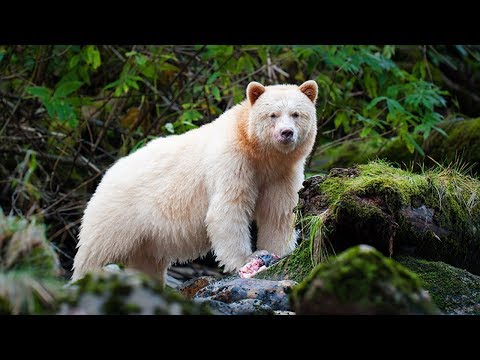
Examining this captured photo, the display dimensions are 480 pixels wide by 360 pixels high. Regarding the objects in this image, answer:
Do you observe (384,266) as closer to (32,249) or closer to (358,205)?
(32,249)

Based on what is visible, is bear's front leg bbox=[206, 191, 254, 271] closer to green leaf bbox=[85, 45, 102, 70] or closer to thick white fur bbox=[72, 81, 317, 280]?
thick white fur bbox=[72, 81, 317, 280]

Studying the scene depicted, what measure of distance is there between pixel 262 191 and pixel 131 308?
4.41 m

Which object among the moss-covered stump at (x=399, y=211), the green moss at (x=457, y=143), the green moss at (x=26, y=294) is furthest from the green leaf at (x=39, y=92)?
the green moss at (x=26, y=294)

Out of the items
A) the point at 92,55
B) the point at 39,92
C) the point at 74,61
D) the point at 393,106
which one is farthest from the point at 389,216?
the point at 74,61

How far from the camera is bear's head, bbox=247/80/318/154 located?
6887 millimetres

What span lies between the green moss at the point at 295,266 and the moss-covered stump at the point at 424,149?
3396 millimetres

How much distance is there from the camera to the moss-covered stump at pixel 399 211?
5328 millimetres

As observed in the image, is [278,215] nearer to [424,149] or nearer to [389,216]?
[389,216]

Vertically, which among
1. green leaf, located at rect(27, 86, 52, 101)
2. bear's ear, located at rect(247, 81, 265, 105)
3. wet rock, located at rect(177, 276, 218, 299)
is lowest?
wet rock, located at rect(177, 276, 218, 299)

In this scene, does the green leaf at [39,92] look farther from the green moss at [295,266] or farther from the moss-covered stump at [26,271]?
the moss-covered stump at [26,271]

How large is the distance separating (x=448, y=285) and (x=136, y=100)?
7.79m

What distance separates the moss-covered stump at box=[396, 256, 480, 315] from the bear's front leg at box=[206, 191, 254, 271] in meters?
1.94

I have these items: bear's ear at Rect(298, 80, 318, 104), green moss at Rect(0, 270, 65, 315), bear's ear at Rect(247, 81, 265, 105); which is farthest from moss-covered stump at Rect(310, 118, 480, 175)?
green moss at Rect(0, 270, 65, 315)

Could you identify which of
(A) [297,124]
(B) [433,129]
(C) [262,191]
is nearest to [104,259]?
(C) [262,191]
